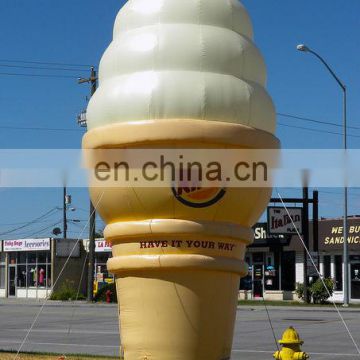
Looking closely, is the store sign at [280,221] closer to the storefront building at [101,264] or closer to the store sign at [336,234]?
the store sign at [336,234]

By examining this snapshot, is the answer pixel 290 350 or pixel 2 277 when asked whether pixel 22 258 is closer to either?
pixel 2 277

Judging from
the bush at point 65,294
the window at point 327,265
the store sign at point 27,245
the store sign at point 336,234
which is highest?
the store sign at point 336,234

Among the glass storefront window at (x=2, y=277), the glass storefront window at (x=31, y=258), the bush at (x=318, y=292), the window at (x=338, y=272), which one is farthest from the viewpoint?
the glass storefront window at (x=2, y=277)

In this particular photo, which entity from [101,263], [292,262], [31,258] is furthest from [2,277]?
[292,262]

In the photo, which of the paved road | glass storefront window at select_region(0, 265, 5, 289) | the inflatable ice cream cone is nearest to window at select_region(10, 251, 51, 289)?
glass storefront window at select_region(0, 265, 5, 289)

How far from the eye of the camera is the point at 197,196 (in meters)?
6.59

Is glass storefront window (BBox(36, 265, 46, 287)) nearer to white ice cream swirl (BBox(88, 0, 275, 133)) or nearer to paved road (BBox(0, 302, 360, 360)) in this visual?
paved road (BBox(0, 302, 360, 360))

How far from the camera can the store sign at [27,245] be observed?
44.9 m

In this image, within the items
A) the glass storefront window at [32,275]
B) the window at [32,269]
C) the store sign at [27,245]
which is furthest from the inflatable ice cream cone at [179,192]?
the glass storefront window at [32,275]

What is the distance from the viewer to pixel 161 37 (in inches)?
266

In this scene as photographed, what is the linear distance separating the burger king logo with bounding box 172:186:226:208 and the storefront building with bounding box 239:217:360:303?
2887cm

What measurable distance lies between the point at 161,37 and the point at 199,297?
234 cm

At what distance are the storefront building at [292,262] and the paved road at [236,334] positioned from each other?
10969 mm

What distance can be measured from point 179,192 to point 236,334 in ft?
36.1
